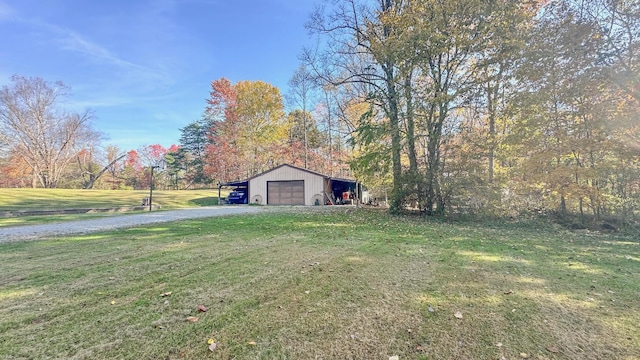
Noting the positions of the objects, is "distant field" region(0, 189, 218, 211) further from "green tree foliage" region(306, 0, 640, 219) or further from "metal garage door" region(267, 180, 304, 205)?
"green tree foliage" region(306, 0, 640, 219)

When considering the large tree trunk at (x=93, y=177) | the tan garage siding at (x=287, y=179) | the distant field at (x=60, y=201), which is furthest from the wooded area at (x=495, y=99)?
the large tree trunk at (x=93, y=177)

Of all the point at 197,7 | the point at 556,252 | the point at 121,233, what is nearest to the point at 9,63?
the point at 197,7

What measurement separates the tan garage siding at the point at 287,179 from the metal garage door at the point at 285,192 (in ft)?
0.82

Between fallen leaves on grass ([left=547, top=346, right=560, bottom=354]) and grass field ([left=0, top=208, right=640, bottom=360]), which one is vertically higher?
grass field ([left=0, top=208, right=640, bottom=360])

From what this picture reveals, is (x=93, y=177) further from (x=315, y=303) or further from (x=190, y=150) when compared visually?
(x=315, y=303)

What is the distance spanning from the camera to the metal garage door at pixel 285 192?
21.4 meters

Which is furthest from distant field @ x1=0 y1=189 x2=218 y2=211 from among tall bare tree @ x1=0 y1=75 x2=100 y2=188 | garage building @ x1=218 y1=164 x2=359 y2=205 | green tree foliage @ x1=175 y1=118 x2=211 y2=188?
green tree foliage @ x1=175 y1=118 x2=211 y2=188

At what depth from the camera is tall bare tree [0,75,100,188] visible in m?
25.7

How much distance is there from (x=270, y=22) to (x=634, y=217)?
53.4 ft

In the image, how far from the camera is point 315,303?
290cm

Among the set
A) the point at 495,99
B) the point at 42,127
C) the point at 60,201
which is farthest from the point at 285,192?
the point at 42,127

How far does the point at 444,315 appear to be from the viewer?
8.78 ft

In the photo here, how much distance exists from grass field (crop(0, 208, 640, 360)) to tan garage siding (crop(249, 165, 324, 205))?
50.9 ft

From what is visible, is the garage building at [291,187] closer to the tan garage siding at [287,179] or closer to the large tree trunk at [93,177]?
the tan garage siding at [287,179]
